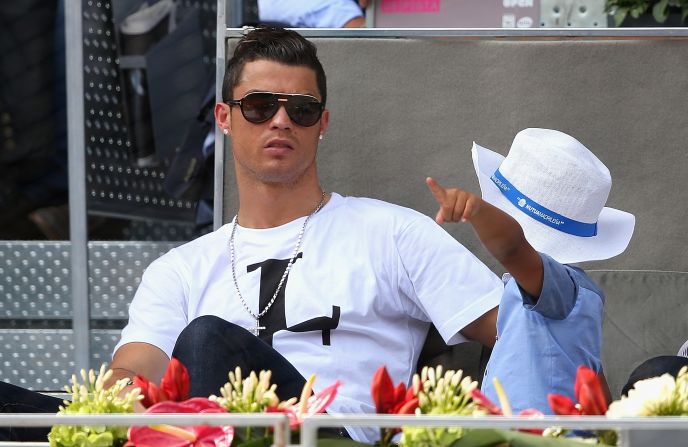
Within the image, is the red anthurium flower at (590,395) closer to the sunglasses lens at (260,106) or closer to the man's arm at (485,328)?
the man's arm at (485,328)

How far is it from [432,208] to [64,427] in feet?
6.67

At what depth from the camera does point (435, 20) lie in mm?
4488

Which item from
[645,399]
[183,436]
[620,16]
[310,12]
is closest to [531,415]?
[645,399]

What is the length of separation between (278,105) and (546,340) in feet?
3.64

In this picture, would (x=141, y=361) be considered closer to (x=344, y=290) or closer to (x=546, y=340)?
(x=344, y=290)

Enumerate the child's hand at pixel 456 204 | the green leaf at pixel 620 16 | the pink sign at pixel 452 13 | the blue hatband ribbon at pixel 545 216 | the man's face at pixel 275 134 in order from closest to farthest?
the child's hand at pixel 456 204 < the blue hatband ribbon at pixel 545 216 < the man's face at pixel 275 134 < the pink sign at pixel 452 13 < the green leaf at pixel 620 16

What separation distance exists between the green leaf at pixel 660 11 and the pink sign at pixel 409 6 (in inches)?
38.7

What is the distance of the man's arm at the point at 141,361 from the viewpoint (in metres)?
2.80

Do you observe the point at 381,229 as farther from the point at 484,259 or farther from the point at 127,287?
the point at 127,287

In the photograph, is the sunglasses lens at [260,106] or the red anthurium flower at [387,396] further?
the sunglasses lens at [260,106]

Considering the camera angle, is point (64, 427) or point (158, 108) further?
point (158, 108)

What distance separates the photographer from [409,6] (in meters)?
4.49

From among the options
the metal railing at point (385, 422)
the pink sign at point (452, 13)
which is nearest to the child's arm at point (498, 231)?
the metal railing at point (385, 422)

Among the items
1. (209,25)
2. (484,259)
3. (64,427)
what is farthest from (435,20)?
(64,427)
